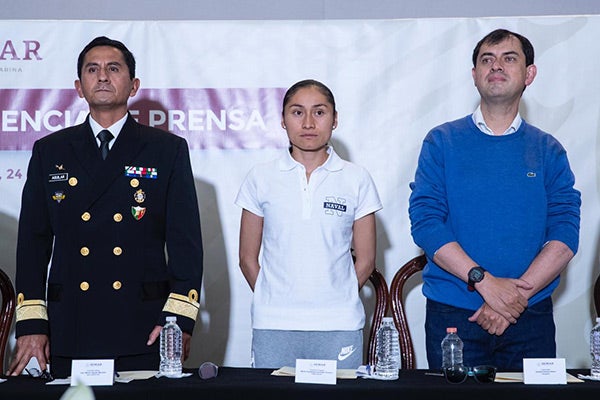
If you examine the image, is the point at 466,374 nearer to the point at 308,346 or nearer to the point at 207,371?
the point at 207,371

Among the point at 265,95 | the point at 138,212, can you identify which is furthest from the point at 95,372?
the point at 265,95

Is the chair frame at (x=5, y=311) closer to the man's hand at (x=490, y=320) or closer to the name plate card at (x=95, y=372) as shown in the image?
the name plate card at (x=95, y=372)

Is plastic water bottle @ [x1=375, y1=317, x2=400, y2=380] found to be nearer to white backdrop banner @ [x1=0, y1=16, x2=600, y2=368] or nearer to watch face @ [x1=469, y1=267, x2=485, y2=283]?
watch face @ [x1=469, y1=267, x2=485, y2=283]

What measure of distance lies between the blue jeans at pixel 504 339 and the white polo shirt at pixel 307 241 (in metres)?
0.31

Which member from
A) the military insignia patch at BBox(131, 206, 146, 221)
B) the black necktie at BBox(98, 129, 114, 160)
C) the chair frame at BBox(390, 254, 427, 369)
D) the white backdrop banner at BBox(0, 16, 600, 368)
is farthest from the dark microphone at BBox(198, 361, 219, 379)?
the white backdrop banner at BBox(0, 16, 600, 368)

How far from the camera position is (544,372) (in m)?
1.98

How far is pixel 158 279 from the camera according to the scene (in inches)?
100

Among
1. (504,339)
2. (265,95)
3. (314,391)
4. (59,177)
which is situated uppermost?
(265,95)

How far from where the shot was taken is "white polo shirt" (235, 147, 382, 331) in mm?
2641

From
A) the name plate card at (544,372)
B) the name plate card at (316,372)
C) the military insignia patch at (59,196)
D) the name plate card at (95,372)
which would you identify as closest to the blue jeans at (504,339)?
the name plate card at (544,372)

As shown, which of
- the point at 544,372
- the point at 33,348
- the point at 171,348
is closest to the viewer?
the point at 544,372

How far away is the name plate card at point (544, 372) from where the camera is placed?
197 cm

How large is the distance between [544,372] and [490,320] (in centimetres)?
62

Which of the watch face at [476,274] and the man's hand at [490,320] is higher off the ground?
the watch face at [476,274]
